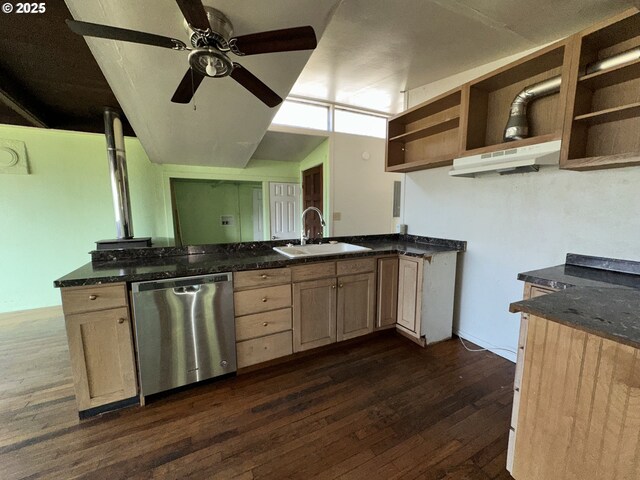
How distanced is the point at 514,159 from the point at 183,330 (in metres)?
2.47

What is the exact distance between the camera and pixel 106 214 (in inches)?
148

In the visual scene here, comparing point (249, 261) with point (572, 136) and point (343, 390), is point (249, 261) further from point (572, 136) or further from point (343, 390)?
point (572, 136)

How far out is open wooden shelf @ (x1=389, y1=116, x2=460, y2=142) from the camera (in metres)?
2.35

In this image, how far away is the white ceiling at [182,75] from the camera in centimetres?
141

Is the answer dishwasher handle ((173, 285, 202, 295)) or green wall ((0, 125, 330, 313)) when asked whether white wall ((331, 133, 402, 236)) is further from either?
dishwasher handle ((173, 285, 202, 295))

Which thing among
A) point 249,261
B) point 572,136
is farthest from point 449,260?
point 249,261

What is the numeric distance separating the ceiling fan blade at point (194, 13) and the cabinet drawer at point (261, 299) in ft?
5.01

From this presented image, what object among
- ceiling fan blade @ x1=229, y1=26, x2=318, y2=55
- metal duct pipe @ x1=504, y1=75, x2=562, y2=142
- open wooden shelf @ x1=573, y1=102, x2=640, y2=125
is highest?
ceiling fan blade @ x1=229, y1=26, x2=318, y2=55

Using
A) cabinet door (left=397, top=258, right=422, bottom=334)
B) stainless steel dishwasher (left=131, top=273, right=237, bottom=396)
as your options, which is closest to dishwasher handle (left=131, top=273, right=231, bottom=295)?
stainless steel dishwasher (left=131, top=273, right=237, bottom=396)

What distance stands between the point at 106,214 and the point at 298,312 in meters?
3.40

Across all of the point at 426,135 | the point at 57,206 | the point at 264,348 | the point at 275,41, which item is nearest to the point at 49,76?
the point at 57,206

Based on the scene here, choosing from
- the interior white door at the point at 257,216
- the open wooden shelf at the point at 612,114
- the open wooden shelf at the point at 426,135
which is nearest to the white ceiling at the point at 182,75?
the open wooden shelf at the point at 426,135

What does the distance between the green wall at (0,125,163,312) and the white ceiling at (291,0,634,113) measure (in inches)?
125

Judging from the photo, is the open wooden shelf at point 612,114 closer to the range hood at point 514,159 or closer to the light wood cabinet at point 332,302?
the range hood at point 514,159
